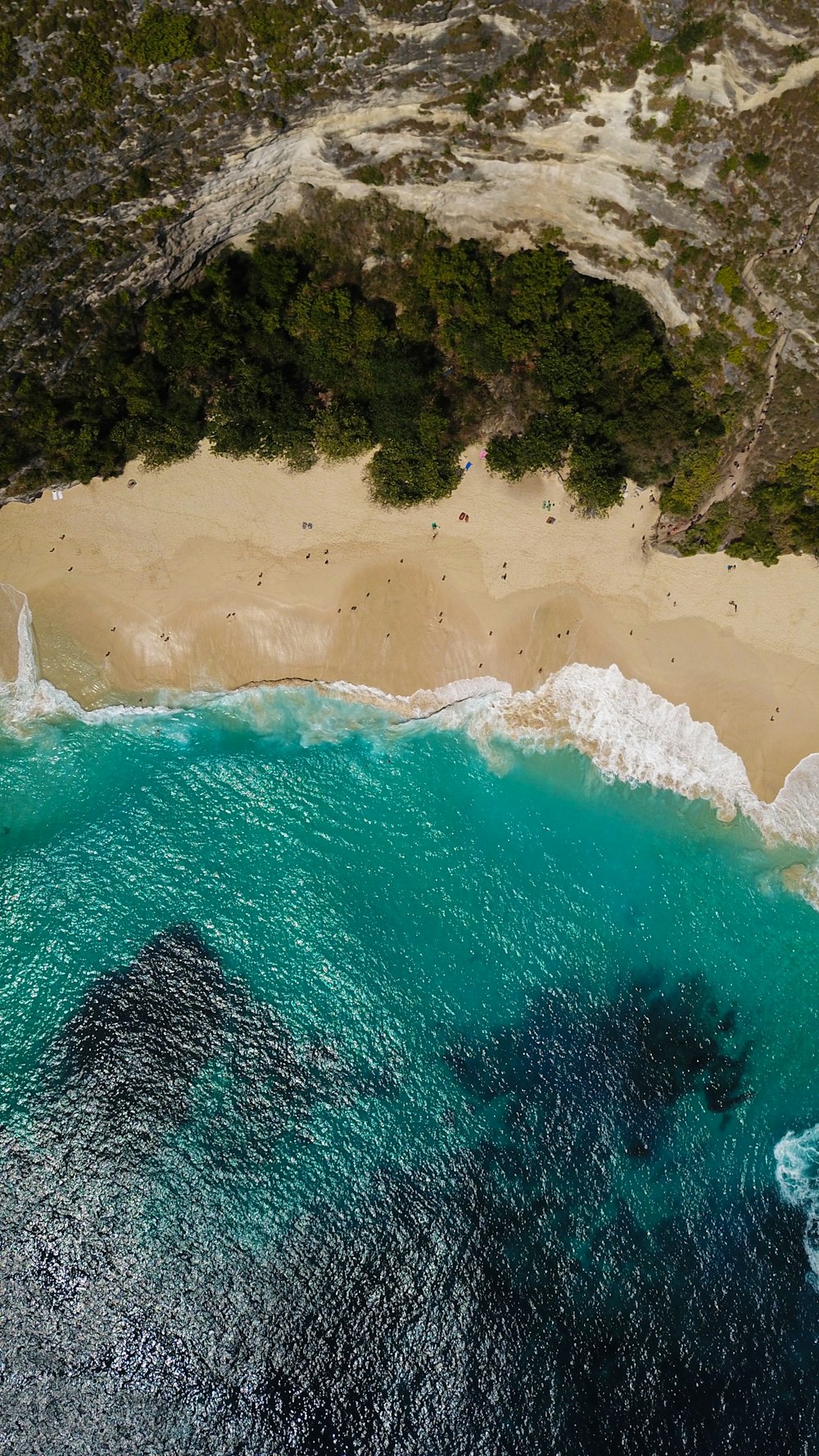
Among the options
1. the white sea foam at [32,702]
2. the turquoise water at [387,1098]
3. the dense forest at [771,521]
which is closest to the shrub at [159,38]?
the white sea foam at [32,702]

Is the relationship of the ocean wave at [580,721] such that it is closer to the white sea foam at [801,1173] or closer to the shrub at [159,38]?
the white sea foam at [801,1173]

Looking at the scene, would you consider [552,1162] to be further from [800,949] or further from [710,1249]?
[800,949]

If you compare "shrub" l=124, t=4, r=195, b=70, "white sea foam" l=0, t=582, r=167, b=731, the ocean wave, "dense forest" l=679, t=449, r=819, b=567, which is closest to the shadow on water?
the ocean wave

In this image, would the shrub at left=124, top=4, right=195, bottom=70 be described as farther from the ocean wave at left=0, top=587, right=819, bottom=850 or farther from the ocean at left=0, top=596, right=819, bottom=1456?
the ocean at left=0, top=596, right=819, bottom=1456

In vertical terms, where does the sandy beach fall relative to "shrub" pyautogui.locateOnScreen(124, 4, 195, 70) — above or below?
below

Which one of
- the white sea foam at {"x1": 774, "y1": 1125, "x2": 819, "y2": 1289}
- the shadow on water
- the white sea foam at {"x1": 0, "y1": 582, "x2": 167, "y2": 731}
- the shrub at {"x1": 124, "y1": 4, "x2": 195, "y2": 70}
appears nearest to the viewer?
the shrub at {"x1": 124, "y1": 4, "x2": 195, "y2": 70}

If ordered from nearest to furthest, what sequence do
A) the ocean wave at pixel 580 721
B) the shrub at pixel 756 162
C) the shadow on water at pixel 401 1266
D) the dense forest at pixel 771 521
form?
1. the shrub at pixel 756 162
2. the dense forest at pixel 771 521
3. the shadow on water at pixel 401 1266
4. the ocean wave at pixel 580 721
